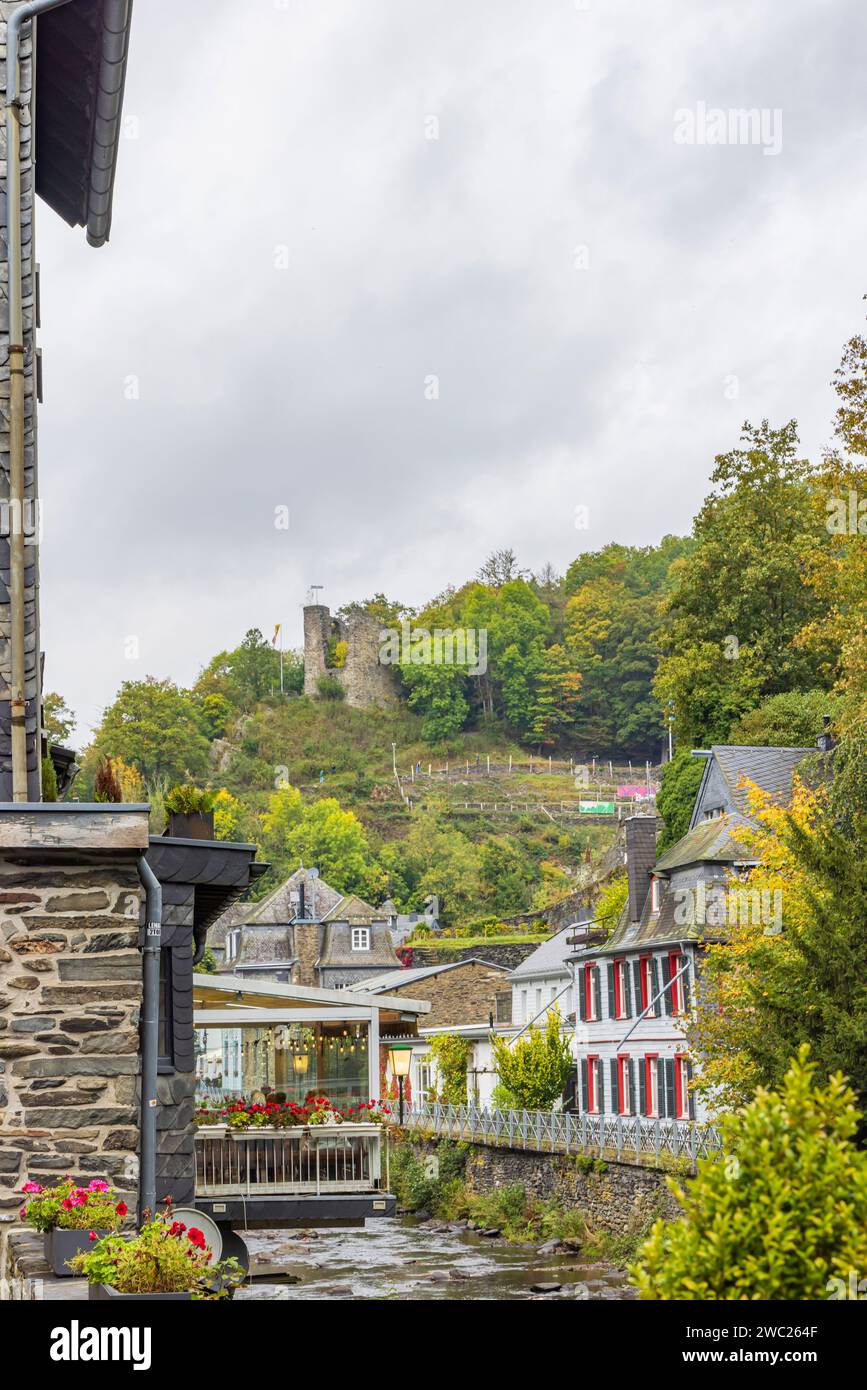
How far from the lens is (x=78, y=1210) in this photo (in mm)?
7293

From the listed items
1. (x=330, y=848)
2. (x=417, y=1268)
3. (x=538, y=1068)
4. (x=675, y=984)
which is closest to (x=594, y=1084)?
(x=538, y=1068)

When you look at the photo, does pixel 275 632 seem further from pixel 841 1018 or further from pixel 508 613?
pixel 841 1018

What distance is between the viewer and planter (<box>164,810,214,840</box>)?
548 inches

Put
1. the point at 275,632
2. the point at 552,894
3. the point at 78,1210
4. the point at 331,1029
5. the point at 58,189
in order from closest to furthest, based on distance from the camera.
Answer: the point at 78,1210 < the point at 58,189 < the point at 331,1029 < the point at 552,894 < the point at 275,632

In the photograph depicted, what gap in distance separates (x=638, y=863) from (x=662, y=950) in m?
3.91

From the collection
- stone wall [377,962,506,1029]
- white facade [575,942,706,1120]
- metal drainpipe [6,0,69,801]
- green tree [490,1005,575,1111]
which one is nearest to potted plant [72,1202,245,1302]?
metal drainpipe [6,0,69,801]

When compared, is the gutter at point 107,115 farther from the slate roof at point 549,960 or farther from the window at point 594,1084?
the slate roof at point 549,960

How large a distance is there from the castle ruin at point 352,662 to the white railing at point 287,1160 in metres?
121

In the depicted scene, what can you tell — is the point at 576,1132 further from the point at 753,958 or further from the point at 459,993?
the point at 459,993

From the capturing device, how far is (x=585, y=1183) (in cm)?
3316

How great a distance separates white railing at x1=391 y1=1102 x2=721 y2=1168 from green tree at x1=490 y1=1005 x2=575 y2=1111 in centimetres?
90

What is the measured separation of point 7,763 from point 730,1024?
17129 millimetres

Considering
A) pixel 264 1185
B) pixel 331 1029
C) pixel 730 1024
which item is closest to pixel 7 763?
pixel 264 1185

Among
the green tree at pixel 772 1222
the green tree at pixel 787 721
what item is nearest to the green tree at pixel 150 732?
the green tree at pixel 787 721
